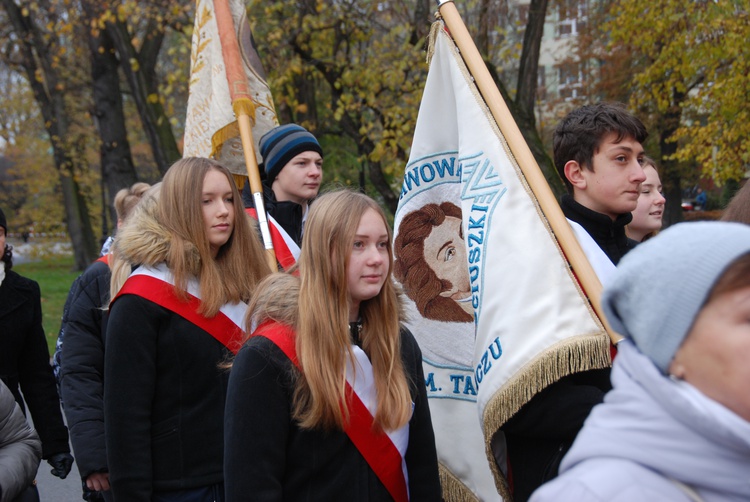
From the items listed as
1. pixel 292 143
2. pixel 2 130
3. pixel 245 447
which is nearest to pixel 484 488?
pixel 245 447

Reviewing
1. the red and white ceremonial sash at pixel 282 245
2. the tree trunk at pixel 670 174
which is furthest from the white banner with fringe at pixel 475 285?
the tree trunk at pixel 670 174

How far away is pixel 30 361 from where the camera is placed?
157 inches

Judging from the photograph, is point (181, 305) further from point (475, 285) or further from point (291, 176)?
point (291, 176)

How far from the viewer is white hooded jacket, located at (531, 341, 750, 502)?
1293 mm

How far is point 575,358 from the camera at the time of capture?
2385 mm

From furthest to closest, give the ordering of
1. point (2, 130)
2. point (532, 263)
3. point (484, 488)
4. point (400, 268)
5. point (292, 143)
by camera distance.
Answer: point (2, 130) < point (292, 143) < point (400, 268) < point (484, 488) < point (532, 263)

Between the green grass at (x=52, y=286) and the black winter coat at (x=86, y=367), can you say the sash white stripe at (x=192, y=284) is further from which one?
the green grass at (x=52, y=286)

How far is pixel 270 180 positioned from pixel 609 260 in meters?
2.24

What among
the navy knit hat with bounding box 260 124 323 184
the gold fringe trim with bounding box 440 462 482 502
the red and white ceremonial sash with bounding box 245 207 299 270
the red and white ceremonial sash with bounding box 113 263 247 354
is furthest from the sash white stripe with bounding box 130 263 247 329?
the navy knit hat with bounding box 260 124 323 184

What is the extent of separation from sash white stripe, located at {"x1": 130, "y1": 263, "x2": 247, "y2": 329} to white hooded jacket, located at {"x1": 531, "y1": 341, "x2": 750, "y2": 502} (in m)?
1.96

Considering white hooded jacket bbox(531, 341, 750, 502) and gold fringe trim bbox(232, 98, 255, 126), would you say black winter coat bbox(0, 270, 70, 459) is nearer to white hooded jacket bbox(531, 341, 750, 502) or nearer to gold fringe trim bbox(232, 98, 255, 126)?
gold fringe trim bbox(232, 98, 255, 126)

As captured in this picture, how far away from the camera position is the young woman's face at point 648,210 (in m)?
3.98

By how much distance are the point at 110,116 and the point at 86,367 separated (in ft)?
42.9

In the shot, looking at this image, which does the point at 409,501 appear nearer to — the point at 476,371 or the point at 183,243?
the point at 476,371
